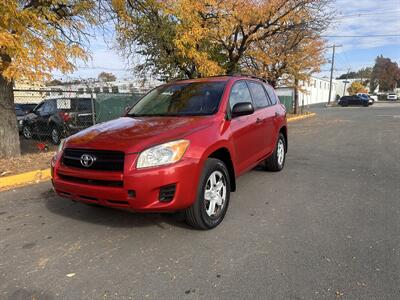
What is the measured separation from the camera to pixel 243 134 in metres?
5.18

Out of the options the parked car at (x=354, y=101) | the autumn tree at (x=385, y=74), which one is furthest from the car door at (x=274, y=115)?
the autumn tree at (x=385, y=74)

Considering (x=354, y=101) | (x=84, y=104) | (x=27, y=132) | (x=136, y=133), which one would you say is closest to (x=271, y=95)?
(x=136, y=133)

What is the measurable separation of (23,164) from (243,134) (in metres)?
4.94

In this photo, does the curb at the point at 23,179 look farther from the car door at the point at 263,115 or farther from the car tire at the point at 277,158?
the car tire at the point at 277,158

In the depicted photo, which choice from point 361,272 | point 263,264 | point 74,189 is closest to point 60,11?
point 74,189

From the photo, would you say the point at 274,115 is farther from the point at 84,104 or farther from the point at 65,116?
the point at 65,116

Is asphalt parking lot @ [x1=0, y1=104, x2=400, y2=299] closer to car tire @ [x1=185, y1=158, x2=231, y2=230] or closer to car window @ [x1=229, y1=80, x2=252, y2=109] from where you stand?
car tire @ [x1=185, y1=158, x2=231, y2=230]

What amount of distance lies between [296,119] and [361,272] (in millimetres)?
21318

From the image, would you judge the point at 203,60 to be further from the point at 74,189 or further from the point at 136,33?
the point at 74,189

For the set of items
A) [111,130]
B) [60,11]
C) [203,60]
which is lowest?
[111,130]

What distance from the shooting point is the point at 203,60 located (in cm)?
1273

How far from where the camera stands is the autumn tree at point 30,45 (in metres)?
6.47

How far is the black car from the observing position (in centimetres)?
1218

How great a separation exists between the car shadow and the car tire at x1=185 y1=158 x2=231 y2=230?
239mm
